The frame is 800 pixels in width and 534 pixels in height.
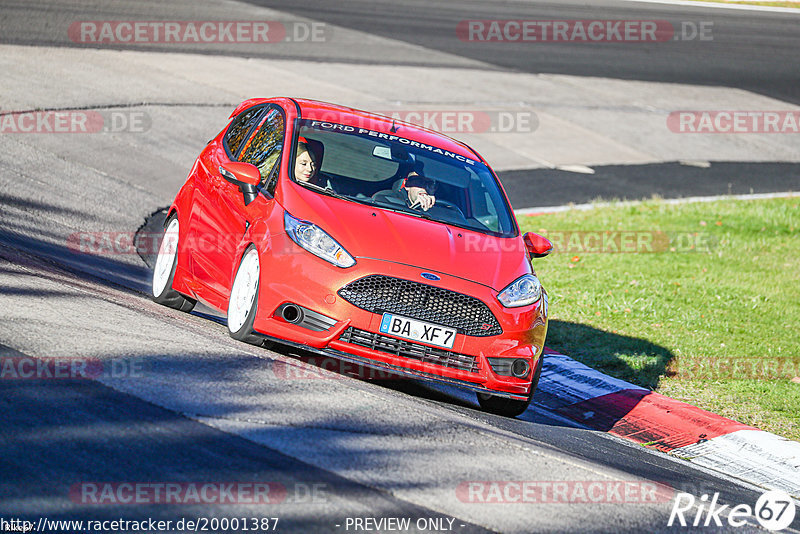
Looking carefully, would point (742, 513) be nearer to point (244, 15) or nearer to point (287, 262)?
point (287, 262)

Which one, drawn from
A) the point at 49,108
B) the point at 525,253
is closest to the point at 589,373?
the point at 525,253

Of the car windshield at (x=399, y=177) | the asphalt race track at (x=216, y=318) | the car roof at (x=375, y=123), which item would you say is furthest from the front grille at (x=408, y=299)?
the car roof at (x=375, y=123)

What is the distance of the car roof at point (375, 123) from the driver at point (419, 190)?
55 cm

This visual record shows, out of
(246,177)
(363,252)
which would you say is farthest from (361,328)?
(246,177)

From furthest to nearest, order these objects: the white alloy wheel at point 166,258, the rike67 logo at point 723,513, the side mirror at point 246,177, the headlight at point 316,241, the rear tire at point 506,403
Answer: the white alloy wheel at point 166,258, the side mirror at point 246,177, the rear tire at point 506,403, the headlight at point 316,241, the rike67 logo at point 723,513

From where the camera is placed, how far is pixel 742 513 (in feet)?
17.8

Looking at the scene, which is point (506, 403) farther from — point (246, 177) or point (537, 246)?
point (246, 177)

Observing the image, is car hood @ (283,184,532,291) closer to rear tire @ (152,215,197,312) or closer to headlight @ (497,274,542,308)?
headlight @ (497,274,542,308)

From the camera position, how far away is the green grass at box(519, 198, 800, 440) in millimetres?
8875

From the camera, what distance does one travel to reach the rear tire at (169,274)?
317 inches

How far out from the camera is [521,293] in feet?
22.5

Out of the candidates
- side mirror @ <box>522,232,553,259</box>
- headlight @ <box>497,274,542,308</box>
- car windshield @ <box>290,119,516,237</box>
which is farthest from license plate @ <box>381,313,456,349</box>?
side mirror @ <box>522,232,553,259</box>

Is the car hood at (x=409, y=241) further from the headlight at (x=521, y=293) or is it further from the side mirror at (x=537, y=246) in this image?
the side mirror at (x=537, y=246)

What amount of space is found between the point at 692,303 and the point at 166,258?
5.91 m
